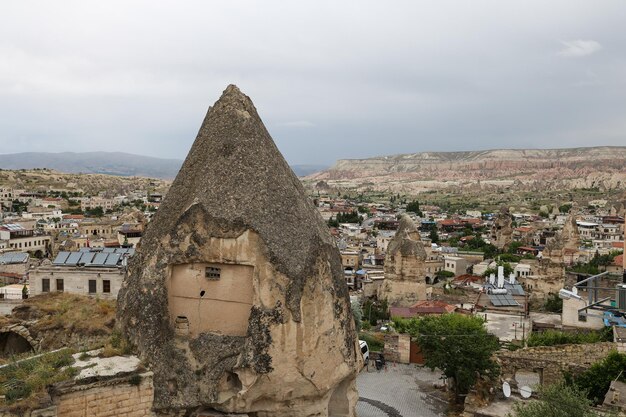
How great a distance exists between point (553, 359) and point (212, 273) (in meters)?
11.8

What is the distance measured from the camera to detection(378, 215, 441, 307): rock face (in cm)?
3136

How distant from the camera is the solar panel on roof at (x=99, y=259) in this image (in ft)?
74.7

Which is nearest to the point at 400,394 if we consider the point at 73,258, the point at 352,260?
the point at 73,258

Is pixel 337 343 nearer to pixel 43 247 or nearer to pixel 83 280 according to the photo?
pixel 83 280

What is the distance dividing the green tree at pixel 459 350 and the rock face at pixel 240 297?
8.22 m

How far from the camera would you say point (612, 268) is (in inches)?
1849

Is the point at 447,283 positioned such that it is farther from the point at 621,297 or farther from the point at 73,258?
the point at 621,297

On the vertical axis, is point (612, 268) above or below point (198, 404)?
below

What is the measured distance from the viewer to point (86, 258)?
76.8 feet

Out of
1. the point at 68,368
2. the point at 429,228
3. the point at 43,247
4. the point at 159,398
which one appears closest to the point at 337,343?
the point at 159,398

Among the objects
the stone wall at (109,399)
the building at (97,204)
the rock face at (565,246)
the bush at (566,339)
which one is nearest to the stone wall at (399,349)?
the bush at (566,339)

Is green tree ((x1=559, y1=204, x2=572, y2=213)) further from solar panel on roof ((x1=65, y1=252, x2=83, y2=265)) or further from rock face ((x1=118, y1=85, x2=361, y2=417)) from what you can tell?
rock face ((x1=118, y1=85, x2=361, y2=417))

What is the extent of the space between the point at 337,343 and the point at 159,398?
291 centimetres

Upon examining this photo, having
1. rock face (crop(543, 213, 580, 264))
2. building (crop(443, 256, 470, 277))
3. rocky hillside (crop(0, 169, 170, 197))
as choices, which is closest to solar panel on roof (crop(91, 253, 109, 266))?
rock face (crop(543, 213, 580, 264))
